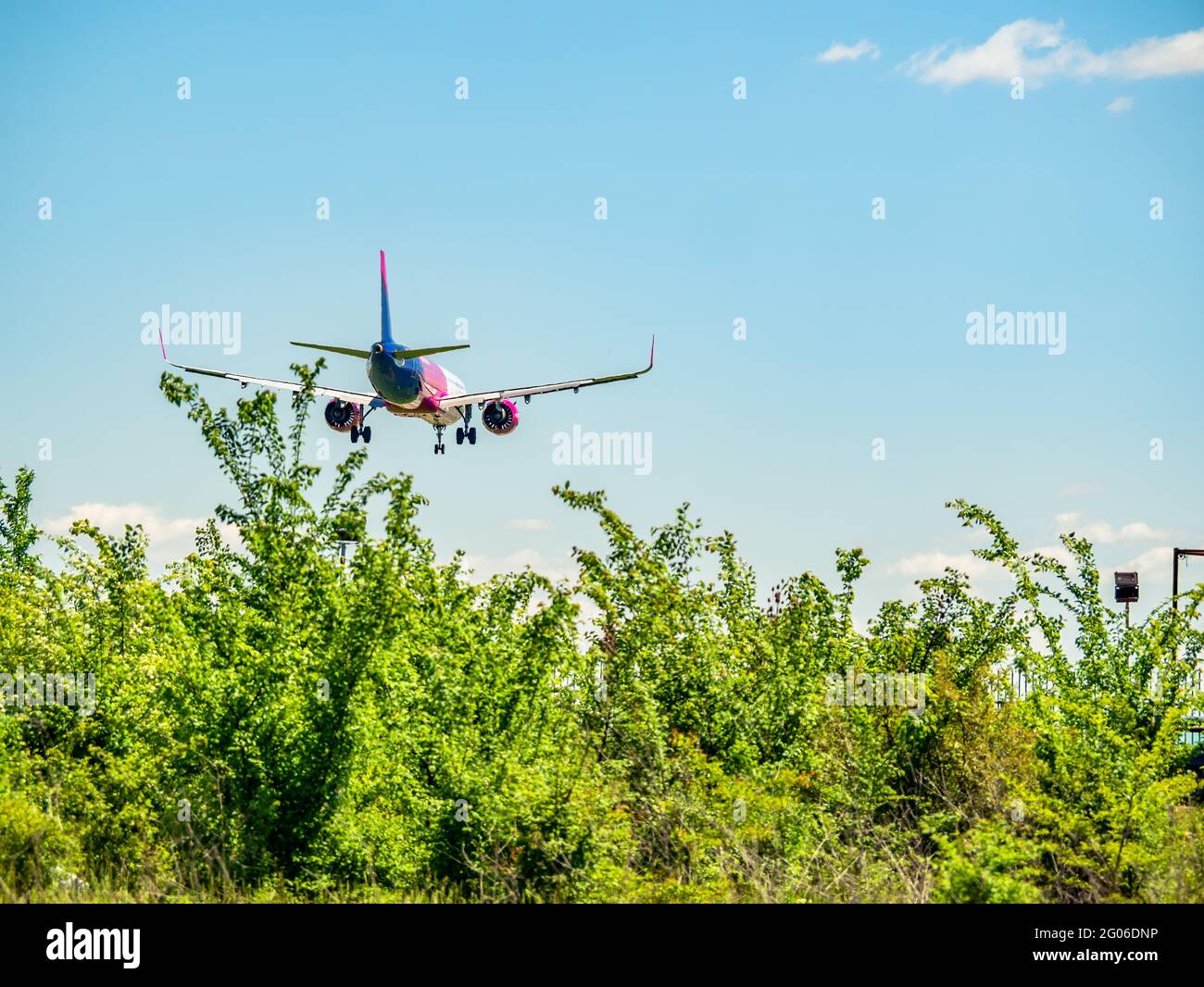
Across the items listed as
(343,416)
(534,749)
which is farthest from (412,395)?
(534,749)

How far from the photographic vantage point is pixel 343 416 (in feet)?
157

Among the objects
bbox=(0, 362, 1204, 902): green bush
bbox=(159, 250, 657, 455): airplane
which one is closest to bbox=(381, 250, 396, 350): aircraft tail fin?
bbox=(159, 250, 657, 455): airplane

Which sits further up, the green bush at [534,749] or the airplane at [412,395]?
the airplane at [412,395]

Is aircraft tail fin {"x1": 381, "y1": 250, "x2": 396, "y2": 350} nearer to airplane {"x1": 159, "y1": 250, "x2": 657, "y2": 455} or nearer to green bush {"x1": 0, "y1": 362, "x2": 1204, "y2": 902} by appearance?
airplane {"x1": 159, "y1": 250, "x2": 657, "y2": 455}

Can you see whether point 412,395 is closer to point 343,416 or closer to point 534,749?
point 343,416

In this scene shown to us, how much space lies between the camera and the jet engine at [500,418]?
5078 cm

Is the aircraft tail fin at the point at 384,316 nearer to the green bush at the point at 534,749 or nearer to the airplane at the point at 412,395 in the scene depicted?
the airplane at the point at 412,395

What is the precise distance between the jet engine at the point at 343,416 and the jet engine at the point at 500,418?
4.90m

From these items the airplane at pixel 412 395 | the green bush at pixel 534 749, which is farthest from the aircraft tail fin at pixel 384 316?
the green bush at pixel 534 749

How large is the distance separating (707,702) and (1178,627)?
8815 millimetres

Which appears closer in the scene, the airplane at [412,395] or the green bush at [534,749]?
the green bush at [534,749]

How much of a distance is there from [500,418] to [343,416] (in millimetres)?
5781

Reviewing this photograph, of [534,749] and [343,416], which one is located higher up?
[343,416]
